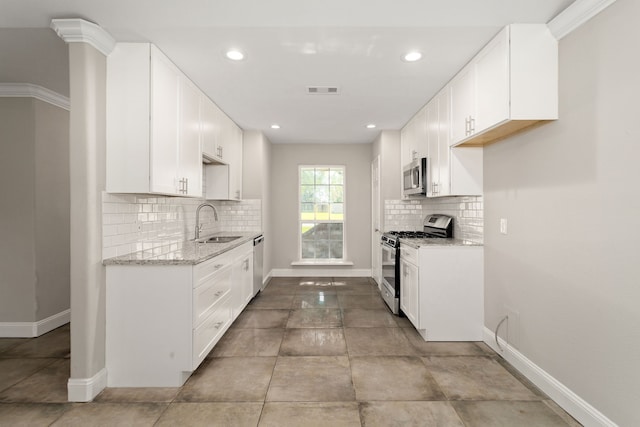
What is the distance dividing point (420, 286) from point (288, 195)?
3.31 m

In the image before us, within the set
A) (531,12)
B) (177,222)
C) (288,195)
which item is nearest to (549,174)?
(531,12)

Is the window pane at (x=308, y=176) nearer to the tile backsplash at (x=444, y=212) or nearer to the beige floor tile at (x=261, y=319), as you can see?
the tile backsplash at (x=444, y=212)

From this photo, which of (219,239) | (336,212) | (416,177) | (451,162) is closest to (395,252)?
(416,177)

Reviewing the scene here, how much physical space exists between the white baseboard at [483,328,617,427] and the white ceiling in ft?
7.78

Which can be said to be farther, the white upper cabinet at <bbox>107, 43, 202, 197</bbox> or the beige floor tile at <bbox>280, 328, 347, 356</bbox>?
the beige floor tile at <bbox>280, 328, 347, 356</bbox>

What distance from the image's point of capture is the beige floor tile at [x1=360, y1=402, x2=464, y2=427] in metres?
1.84

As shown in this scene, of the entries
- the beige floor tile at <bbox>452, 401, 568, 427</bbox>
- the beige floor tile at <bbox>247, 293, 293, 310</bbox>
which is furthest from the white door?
the beige floor tile at <bbox>452, 401, 568, 427</bbox>

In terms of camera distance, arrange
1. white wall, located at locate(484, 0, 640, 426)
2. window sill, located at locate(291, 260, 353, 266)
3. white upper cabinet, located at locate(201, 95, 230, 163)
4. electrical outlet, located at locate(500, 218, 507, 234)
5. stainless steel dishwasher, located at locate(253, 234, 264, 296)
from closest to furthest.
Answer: white wall, located at locate(484, 0, 640, 426) → electrical outlet, located at locate(500, 218, 507, 234) → white upper cabinet, located at locate(201, 95, 230, 163) → stainless steel dishwasher, located at locate(253, 234, 264, 296) → window sill, located at locate(291, 260, 353, 266)

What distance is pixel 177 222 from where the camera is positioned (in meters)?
3.46

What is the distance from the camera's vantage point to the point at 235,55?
2482mm

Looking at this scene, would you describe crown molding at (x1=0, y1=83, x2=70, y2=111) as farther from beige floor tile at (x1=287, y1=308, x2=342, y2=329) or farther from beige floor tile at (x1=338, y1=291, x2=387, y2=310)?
beige floor tile at (x1=338, y1=291, x2=387, y2=310)

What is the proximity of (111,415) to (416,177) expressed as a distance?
11.4 feet

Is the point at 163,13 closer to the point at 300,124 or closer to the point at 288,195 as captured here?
the point at 300,124

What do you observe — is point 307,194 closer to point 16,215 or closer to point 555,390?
point 16,215
